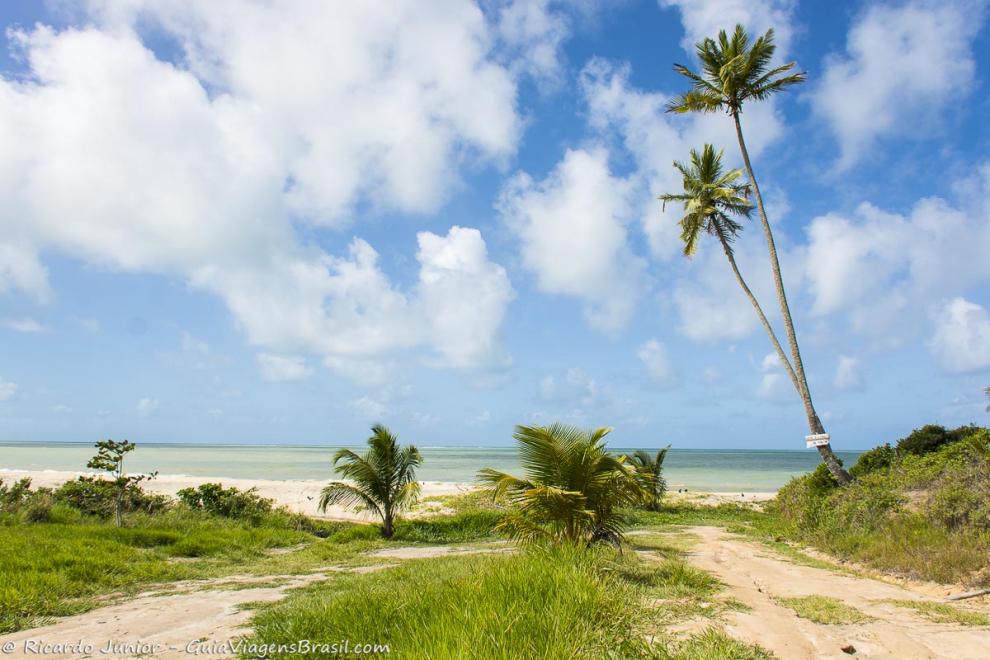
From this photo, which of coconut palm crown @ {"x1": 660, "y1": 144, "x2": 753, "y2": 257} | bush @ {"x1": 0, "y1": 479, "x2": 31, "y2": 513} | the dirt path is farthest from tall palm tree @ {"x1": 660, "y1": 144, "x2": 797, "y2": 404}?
bush @ {"x1": 0, "y1": 479, "x2": 31, "y2": 513}

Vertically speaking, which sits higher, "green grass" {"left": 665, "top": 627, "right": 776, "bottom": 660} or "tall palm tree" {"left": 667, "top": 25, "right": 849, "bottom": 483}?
"tall palm tree" {"left": 667, "top": 25, "right": 849, "bottom": 483}

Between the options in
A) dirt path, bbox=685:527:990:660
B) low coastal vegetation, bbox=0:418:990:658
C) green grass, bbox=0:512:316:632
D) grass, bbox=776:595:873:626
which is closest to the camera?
low coastal vegetation, bbox=0:418:990:658

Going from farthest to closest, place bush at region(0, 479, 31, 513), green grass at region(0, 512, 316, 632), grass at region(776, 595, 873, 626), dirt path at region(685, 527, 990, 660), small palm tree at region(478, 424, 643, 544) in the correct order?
bush at region(0, 479, 31, 513), small palm tree at region(478, 424, 643, 544), green grass at region(0, 512, 316, 632), grass at region(776, 595, 873, 626), dirt path at region(685, 527, 990, 660)

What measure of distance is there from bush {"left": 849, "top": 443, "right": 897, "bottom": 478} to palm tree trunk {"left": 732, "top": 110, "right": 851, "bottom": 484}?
2.80 ft

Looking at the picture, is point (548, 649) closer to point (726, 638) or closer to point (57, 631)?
point (726, 638)

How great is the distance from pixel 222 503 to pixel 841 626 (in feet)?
54.0

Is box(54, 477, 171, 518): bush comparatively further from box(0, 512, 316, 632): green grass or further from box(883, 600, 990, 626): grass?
box(883, 600, 990, 626): grass

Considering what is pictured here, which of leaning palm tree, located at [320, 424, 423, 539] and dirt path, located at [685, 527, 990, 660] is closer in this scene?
dirt path, located at [685, 527, 990, 660]

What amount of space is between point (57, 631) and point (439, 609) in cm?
449

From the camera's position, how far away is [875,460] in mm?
17156

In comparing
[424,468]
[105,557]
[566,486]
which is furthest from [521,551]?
[424,468]

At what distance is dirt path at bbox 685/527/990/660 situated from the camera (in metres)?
4.75

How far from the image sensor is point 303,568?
1009 centimetres

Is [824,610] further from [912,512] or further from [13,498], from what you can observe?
[13,498]
